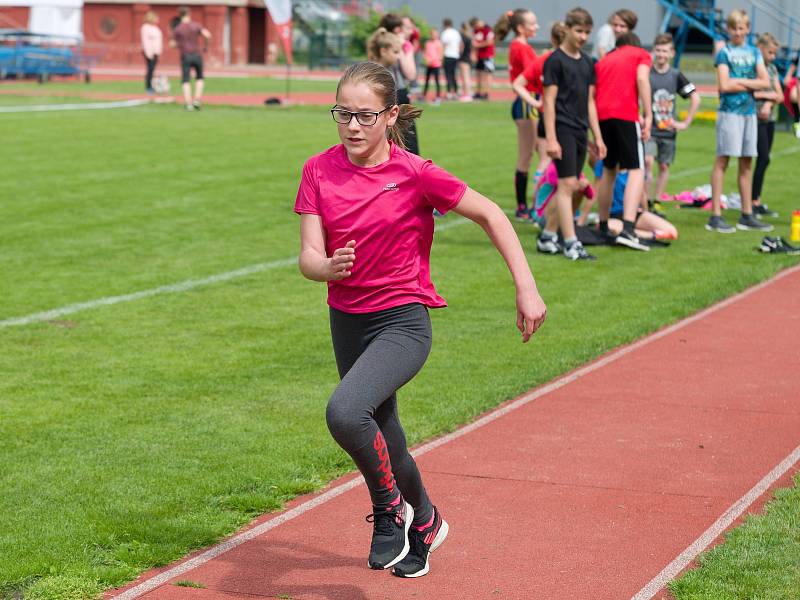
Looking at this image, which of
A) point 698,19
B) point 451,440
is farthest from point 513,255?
point 698,19

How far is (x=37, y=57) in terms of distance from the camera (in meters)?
42.3

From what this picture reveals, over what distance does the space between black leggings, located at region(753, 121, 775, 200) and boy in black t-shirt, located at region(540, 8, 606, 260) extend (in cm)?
335

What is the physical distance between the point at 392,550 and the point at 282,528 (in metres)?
0.75

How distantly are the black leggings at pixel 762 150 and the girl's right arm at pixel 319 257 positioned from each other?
36.3ft

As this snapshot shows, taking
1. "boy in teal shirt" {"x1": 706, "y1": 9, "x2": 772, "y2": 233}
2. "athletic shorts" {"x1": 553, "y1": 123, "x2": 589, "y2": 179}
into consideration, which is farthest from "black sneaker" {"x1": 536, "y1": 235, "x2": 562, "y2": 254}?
"boy in teal shirt" {"x1": 706, "y1": 9, "x2": 772, "y2": 233}

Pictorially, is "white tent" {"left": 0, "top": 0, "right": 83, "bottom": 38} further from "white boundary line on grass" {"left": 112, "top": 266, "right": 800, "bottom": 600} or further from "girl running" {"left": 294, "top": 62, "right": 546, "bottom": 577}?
"girl running" {"left": 294, "top": 62, "right": 546, "bottom": 577}

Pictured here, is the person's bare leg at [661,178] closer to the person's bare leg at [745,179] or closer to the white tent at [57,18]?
the person's bare leg at [745,179]

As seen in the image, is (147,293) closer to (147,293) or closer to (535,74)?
(147,293)

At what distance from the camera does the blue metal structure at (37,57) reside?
138 feet

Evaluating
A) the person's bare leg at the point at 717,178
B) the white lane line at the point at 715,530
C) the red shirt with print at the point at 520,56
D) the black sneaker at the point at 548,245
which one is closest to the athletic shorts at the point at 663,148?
the person's bare leg at the point at 717,178

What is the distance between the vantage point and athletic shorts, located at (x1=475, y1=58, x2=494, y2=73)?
37.4 metres

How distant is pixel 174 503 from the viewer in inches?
228

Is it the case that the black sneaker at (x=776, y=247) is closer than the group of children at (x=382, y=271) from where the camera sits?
No

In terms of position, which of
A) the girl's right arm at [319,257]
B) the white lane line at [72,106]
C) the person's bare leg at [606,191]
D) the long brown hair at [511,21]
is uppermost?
the long brown hair at [511,21]
